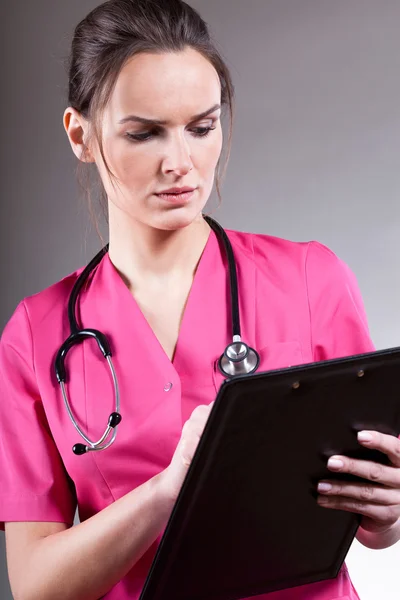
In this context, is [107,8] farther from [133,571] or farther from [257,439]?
[133,571]

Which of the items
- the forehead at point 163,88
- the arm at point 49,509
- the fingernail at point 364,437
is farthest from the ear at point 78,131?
the fingernail at point 364,437

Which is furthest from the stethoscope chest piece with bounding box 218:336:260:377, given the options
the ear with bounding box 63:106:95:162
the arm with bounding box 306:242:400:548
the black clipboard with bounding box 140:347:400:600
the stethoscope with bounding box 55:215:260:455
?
the ear with bounding box 63:106:95:162

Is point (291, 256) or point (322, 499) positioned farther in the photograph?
point (291, 256)

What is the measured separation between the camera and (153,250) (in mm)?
1194

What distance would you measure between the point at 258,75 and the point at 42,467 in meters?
1.25

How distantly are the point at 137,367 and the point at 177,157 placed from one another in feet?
0.93

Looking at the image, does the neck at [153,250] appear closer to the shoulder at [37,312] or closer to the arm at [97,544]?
the shoulder at [37,312]

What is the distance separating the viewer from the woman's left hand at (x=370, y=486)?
908 mm

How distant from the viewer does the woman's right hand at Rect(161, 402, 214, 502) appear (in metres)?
0.89

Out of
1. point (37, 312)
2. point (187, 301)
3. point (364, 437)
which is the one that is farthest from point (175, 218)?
point (364, 437)

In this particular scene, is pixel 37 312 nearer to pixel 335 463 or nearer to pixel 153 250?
pixel 153 250

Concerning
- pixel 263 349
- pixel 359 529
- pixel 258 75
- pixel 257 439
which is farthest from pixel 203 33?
pixel 258 75

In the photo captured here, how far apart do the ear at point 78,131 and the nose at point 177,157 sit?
0.17 metres

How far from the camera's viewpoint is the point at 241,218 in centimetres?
213
